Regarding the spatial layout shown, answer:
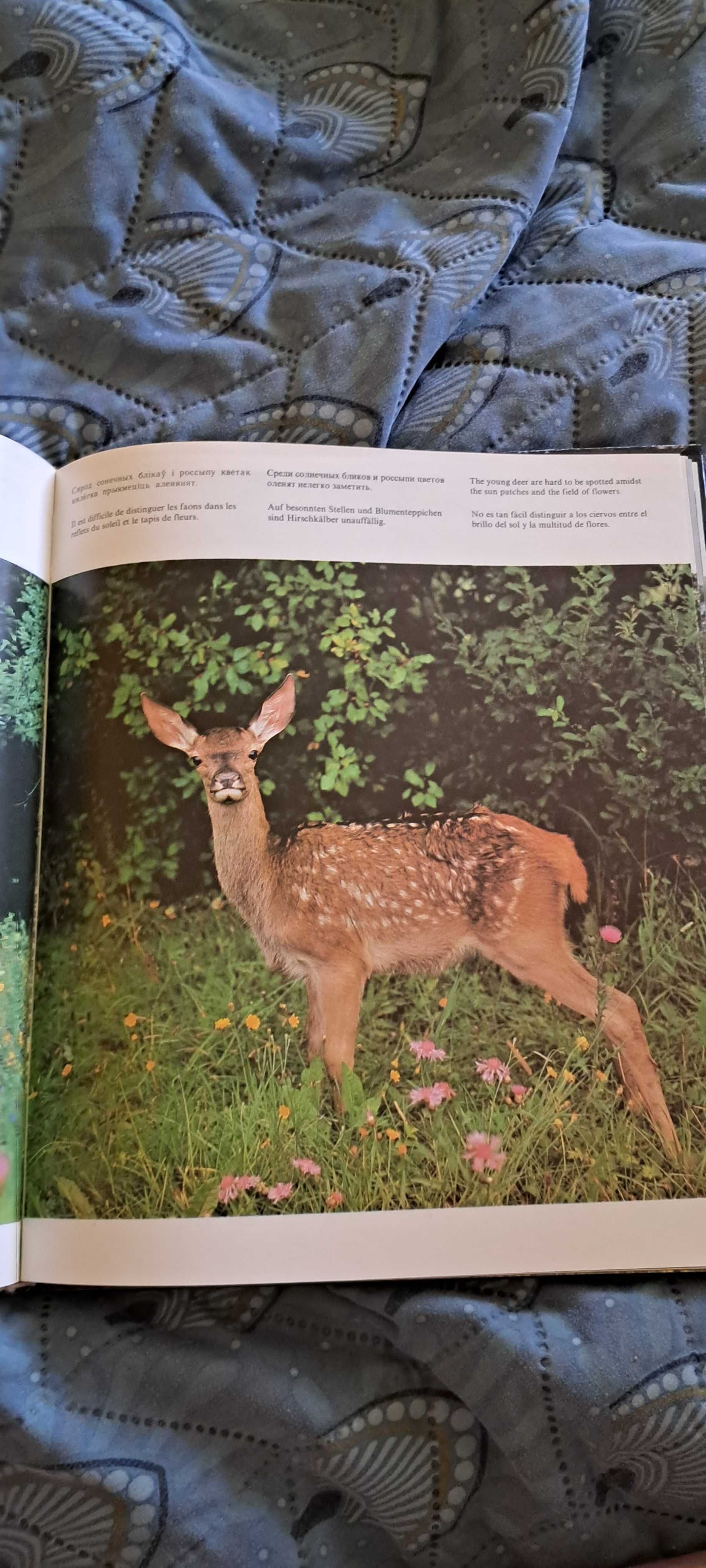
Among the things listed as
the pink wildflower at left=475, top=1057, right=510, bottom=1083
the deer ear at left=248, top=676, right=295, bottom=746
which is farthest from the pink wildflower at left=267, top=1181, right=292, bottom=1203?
the deer ear at left=248, top=676, right=295, bottom=746

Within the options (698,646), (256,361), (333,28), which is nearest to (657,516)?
(698,646)

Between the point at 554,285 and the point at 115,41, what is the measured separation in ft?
1.02

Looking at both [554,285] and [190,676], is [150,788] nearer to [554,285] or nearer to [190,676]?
[190,676]

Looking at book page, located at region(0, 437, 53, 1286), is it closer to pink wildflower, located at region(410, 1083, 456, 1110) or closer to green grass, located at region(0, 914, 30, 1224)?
green grass, located at region(0, 914, 30, 1224)

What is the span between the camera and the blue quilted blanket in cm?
52

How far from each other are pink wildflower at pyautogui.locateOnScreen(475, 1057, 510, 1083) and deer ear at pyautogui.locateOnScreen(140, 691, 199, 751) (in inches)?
9.3

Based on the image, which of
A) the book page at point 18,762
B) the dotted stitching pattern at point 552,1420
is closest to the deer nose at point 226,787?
the book page at point 18,762

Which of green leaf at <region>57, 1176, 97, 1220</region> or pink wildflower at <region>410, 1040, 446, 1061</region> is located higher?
pink wildflower at <region>410, 1040, 446, 1061</region>

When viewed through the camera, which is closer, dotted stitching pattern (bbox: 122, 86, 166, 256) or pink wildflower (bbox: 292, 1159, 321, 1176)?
pink wildflower (bbox: 292, 1159, 321, 1176)

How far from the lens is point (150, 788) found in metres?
0.58

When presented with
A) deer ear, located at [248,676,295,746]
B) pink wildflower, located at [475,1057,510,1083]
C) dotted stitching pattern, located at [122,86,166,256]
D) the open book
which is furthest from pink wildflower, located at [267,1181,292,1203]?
dotted stitching pattern, located at [122,86,166,256]

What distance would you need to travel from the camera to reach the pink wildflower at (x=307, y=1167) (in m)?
0.54

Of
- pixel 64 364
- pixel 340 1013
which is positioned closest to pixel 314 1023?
pixel 340 1013

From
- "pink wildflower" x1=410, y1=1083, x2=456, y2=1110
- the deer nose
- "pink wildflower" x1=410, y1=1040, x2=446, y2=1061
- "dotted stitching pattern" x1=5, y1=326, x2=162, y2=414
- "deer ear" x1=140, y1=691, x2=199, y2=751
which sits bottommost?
"pink wildflower" x1=410, y1=1083, x2=456, y2=1110
